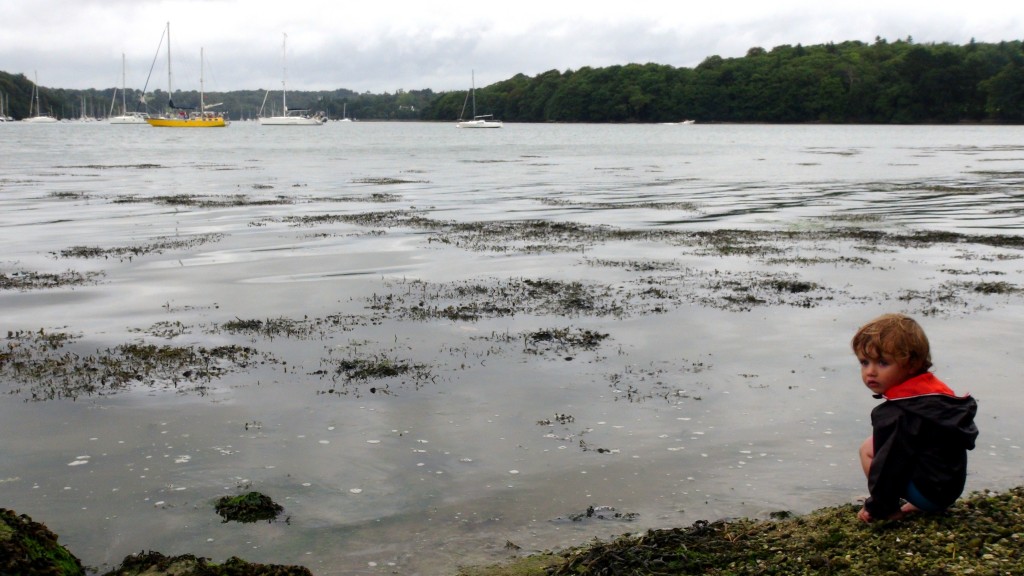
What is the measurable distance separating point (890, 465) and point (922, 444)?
212mm

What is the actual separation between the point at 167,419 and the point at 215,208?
21480 millimetres

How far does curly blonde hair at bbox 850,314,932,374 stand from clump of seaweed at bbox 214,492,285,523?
14.0ft

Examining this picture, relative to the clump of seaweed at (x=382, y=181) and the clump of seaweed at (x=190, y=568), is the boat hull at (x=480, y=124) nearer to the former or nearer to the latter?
the clump of seaweed at (x=382, y=181)

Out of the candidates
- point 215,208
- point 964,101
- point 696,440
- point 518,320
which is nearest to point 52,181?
point 215,208

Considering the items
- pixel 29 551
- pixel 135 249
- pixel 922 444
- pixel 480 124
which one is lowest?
pixel 135 249

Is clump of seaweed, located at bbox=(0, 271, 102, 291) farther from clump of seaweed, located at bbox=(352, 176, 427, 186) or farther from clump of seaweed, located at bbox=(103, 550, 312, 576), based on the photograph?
clump of seaweed, located at bbox=(352, 176, 427, 186)

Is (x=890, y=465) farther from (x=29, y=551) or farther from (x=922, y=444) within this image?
(x=29, y=551)

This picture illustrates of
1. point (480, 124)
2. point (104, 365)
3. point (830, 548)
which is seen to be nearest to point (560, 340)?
point (104, 365)

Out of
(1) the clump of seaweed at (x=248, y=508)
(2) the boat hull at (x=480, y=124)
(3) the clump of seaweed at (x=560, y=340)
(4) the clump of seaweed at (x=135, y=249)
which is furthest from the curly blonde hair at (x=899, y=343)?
(2) the boat hull at (x=480, y=124)

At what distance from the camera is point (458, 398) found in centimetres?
1004

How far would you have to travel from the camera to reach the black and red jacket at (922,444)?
5547mm

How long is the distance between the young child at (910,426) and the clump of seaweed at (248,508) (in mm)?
4065

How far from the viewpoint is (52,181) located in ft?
144

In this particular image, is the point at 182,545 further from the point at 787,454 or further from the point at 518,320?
the point at 518,320
